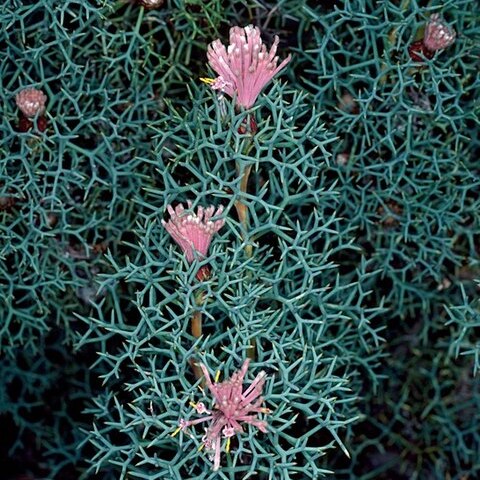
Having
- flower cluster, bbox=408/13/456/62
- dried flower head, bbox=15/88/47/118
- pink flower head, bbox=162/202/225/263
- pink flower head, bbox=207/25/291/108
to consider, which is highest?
pink flower head, bbox=207/25/291/108

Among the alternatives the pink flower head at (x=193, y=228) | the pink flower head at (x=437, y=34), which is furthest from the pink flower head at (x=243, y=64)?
the pink flower head at (x=437, y=34)

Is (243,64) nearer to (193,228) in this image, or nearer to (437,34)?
(193,228)

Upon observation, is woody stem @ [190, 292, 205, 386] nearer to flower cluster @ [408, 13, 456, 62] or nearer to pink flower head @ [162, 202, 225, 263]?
pink flower head @ [162, 202, 225, 263]

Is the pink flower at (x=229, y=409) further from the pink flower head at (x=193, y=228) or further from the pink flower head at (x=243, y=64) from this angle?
the pink flower head at (x=243, y=64)

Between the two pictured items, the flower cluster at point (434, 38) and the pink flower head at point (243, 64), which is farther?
the flower cluster at point (434, 38)

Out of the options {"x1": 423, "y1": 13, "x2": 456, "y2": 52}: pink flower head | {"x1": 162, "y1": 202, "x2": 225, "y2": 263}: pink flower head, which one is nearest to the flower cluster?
Result: {"x1": 423, "y1": 13, "x2": 456, "y2": 52}: pink flower head

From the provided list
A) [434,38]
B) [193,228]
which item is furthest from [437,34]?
[193,228]
